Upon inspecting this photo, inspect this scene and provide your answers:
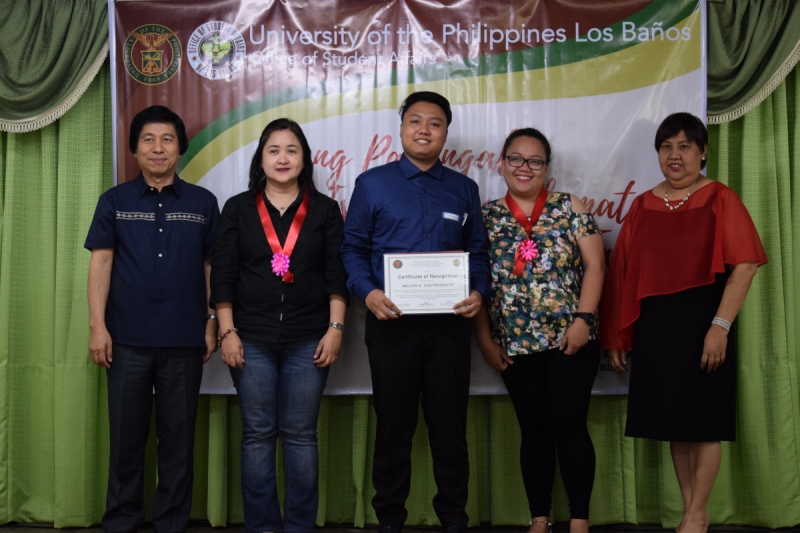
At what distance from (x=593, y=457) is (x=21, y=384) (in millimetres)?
2492

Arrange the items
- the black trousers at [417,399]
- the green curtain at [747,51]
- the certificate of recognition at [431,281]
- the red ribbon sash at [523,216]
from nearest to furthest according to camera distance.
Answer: the certificate of recognition at [431,281] → the black trousers at [417,399] → the red ribbon sash at [523,216] → the green curtain at [747,51]

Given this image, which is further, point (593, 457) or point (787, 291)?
point (787, 291)

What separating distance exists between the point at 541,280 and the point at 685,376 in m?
0.63

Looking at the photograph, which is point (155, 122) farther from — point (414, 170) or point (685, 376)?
point (685, 376)

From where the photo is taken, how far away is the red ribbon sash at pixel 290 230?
101 inches

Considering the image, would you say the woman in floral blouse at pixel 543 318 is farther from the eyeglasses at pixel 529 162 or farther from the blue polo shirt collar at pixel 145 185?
the blue polo shirt collar at pixel 145 185

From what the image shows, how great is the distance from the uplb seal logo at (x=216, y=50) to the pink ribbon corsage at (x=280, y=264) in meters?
0.98

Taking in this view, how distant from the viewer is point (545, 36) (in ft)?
9.84

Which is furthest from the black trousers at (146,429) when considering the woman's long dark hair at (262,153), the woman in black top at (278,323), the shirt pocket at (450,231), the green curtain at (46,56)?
the green curtain at (46,56)

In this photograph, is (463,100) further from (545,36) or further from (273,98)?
(273,98)

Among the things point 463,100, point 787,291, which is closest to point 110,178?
point 463,100

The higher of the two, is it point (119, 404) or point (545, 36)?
point (545, 36)

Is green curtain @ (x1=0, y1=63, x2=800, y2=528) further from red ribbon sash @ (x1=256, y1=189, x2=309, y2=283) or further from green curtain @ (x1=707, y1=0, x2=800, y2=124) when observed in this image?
red ribbon sash @ (x1=256, y1=189, x2=309, y2=283)

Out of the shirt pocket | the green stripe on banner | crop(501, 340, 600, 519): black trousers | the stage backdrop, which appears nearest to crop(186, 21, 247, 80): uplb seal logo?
the stage backdrop
